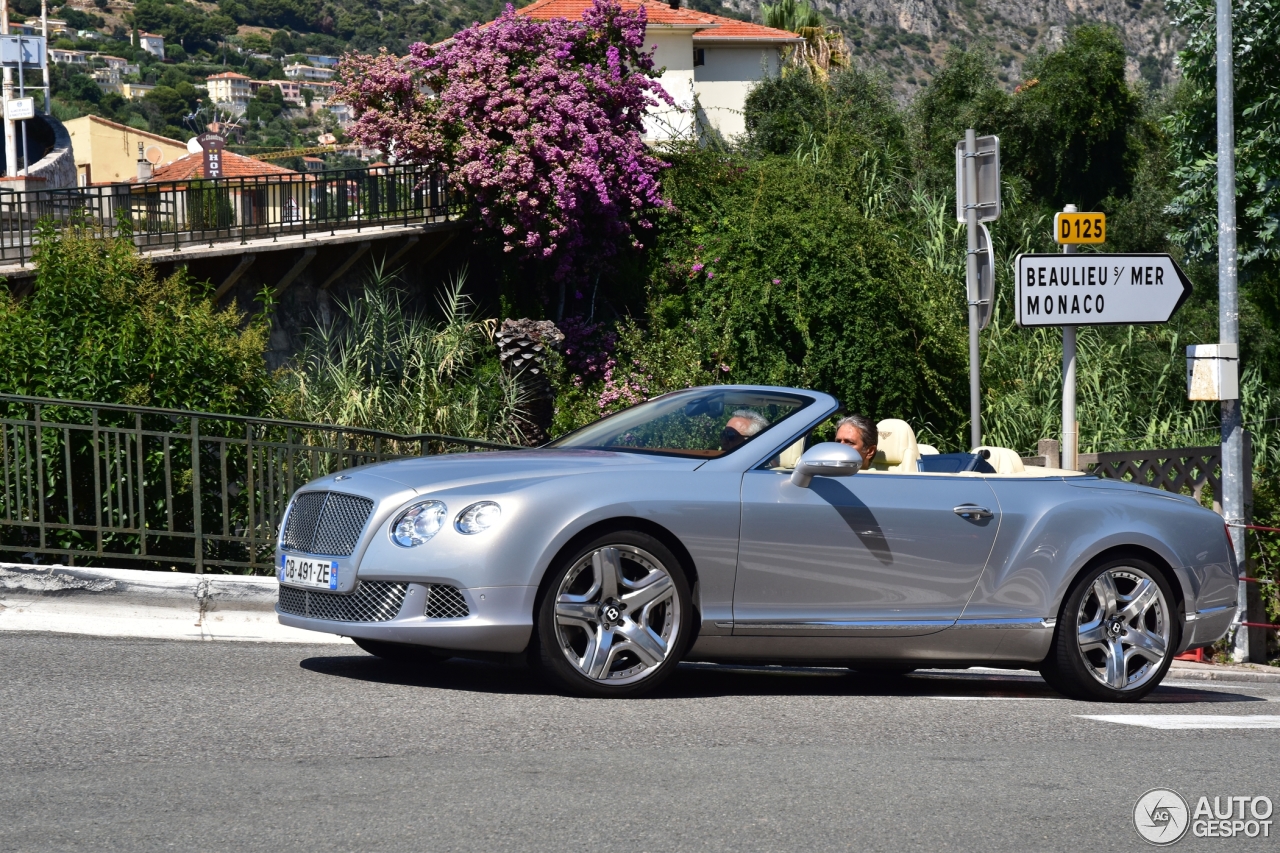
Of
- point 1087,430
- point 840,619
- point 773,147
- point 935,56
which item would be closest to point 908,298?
point 1087,430

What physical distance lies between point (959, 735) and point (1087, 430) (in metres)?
15.9

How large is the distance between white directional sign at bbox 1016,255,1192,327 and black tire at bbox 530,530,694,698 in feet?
15.7

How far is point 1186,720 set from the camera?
287 inches

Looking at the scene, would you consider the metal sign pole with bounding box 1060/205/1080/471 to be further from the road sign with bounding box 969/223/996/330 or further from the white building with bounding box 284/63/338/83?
the white building with bounding box 284/63/338/83

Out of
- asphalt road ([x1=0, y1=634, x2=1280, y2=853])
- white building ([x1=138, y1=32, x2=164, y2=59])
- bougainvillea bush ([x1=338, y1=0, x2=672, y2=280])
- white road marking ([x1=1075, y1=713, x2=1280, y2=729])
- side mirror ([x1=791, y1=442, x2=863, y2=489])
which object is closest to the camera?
asphalt road ([x1=0, y1=634, x2=1280, y2=853])

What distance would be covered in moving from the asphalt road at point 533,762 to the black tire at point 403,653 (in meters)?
0.08

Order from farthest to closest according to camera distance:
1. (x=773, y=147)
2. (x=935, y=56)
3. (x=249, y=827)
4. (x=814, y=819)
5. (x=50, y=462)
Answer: (x=935, y=56)
(x=773, y=147)
(x=50, y=462)
(x=814, y=819)
(x=249, y=827)

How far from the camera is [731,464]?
23.2 ft

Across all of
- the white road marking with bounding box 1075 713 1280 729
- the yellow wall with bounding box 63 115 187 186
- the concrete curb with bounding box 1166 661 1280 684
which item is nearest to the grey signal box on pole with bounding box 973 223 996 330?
the concrete curb with bounding box 1166 661 1280 684

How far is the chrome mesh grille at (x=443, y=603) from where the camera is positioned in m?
6.43

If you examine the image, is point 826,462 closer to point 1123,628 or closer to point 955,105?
point 1123,628

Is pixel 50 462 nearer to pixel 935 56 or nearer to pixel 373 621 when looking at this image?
pixel 373 621

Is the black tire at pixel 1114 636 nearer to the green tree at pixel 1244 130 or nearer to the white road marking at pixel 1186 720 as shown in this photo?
the white road marking at pixel 1186 720
